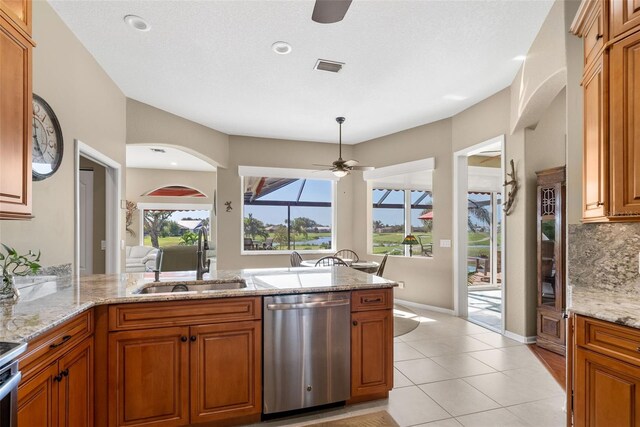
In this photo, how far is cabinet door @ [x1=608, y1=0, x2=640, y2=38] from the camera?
190 centimetres

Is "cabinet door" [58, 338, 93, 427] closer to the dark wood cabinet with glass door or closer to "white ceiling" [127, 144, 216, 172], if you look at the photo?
the dark wood cabinet with glass door

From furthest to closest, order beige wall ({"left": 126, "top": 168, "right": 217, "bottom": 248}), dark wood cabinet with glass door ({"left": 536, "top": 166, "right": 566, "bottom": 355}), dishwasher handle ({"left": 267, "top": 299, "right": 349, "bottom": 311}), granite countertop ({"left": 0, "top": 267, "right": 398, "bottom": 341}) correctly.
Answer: beige wall ({"left": 126, "top": 168, "right": 217, "bottom": 248}), dark wood cabinet with glass door ({"left": 536, "top": 166, "right": 566, "bottom": 355}), dishwasher handle ({"left": 267, "top": 299, "right": 349, "bottom": 311}), granite countertop ({"left": 0, "top": 267, "right": 398, "bottom": 341})

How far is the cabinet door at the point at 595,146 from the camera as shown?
2070mm

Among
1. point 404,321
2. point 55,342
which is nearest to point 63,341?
point 55,342

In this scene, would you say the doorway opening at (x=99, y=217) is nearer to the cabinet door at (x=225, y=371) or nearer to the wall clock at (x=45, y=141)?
the wall clock at (x=45, y=141)

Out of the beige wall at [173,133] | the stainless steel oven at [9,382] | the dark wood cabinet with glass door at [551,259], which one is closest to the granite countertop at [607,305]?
the dark wood cabinet with glass door at [551,259]

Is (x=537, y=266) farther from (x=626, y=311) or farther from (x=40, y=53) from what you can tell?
(x=40, y=53)

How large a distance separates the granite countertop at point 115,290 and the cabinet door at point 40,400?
232mm

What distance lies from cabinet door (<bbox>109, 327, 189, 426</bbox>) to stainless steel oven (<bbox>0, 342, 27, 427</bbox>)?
74cm

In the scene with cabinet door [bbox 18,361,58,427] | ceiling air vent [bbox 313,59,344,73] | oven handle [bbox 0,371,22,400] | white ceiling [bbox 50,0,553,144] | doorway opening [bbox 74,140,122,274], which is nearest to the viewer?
oven handle [bbox 0,371,22,400]

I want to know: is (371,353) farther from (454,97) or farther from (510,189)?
(454,97)

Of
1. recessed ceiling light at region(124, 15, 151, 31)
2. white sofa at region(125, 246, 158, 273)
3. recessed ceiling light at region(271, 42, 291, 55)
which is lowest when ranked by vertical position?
white sofa at region(125, 246, 158, 273)

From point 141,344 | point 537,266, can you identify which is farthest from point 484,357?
point 141,344

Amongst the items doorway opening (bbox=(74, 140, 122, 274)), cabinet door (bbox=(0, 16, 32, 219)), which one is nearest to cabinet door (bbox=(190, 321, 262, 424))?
cabinet door (bbox=(0, 16, 32, 219))
